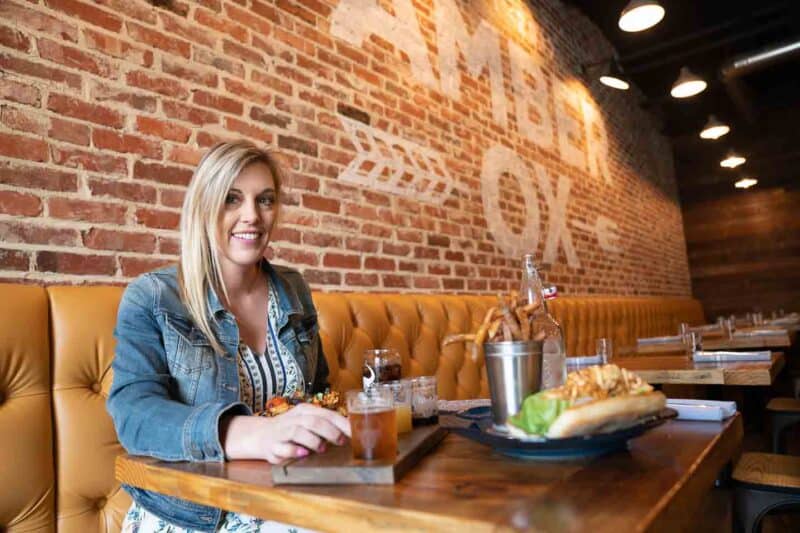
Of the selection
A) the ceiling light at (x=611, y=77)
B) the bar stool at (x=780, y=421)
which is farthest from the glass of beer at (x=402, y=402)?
the ceiling light at (x=611, y=77)

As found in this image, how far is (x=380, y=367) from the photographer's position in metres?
1.23

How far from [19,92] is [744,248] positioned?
28.9 ft

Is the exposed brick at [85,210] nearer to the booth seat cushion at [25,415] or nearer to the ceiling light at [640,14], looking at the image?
the booth seat cushion at [25,415]

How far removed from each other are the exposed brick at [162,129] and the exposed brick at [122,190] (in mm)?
181

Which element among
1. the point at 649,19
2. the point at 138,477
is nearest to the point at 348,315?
the point at 138,477

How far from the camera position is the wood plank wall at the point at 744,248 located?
7480 mm

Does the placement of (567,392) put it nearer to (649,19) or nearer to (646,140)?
(649,19)

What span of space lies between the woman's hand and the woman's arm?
0.03m

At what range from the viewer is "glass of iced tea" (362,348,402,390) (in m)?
1.23

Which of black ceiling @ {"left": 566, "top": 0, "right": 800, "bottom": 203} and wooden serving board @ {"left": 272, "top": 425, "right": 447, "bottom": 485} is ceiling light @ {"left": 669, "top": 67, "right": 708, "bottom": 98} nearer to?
black ceiling @ {"left": 566, "top": 0, "right": 800, "bottom": 203}

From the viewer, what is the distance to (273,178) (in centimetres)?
149

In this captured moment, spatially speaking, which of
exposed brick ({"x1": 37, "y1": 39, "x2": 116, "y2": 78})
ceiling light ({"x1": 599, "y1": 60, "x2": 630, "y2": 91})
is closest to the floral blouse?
exposed brick ({"x1": 37, "y1": 39, "x2": 116, "y2": 78})

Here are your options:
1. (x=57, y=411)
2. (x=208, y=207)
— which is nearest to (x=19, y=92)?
(x=208, y=207)

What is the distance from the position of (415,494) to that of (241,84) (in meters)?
1.77
